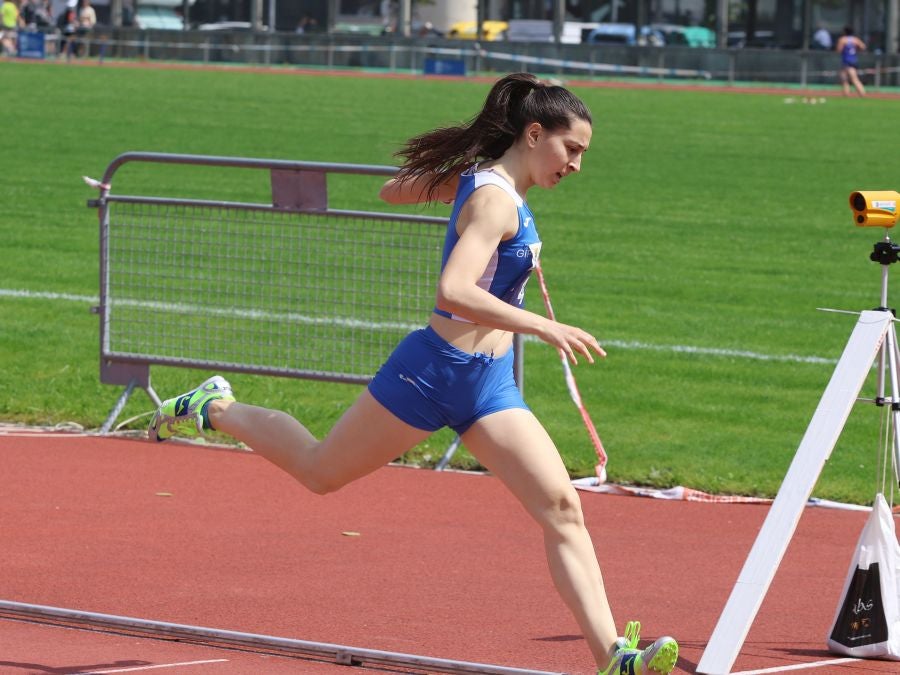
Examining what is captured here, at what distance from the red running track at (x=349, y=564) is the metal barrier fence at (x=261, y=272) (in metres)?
0.81

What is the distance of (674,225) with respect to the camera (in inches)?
789

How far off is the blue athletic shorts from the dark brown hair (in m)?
0.65

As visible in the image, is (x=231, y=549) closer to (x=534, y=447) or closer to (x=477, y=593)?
(x=477, y=593)

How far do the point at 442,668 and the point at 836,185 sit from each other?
68.2ft

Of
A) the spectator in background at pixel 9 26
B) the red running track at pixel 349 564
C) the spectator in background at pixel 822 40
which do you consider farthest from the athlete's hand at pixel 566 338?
the spectator in background at pixel 822 40

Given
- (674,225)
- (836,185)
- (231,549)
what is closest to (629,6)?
(836,185)

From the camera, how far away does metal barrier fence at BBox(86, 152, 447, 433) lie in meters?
9.42

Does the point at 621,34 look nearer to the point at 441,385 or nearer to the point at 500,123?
the point at 500,123

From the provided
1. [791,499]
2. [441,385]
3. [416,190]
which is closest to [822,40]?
[416,190]

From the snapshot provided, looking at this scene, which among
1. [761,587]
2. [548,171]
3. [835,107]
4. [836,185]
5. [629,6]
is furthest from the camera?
[629,6]

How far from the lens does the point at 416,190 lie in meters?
5.93

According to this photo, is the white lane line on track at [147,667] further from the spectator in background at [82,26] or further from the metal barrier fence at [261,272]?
the spectator in background at [82,26]

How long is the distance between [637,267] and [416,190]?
1097 centimetres

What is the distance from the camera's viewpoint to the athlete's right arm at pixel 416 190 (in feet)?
18.9
